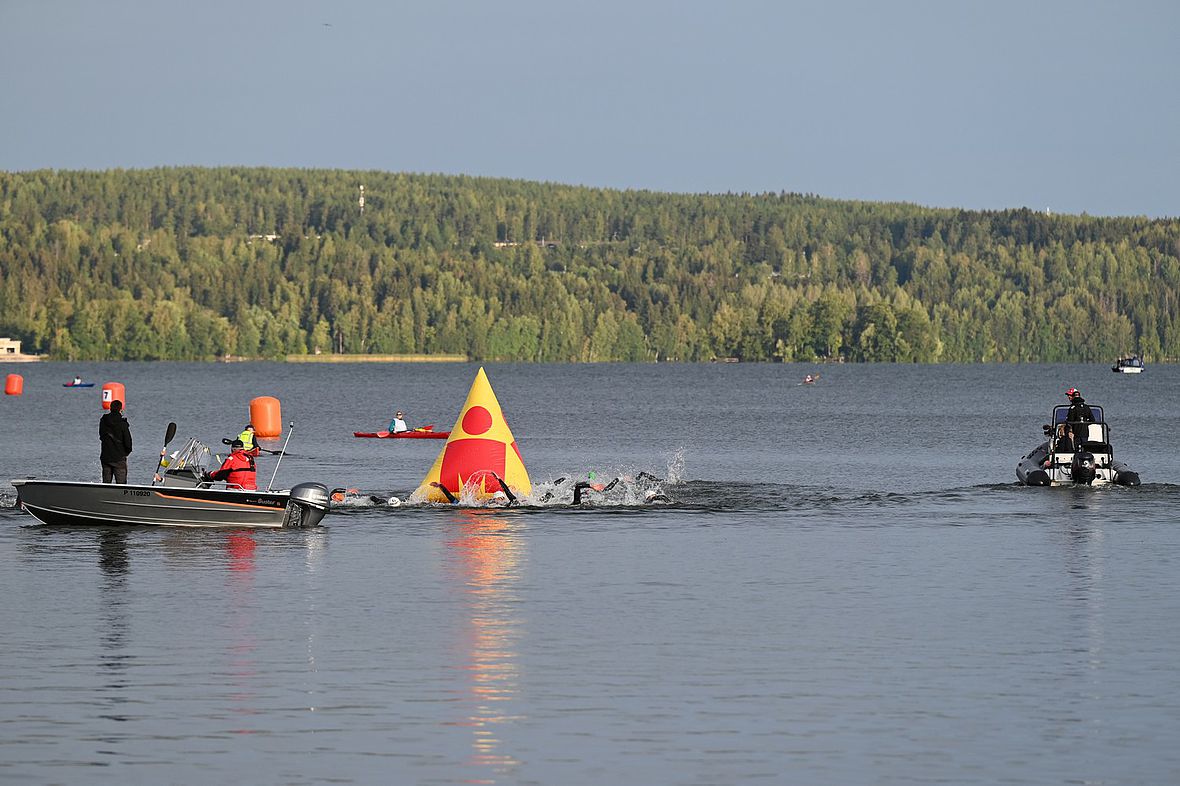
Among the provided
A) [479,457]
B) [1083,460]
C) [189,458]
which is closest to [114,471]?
[189,458]

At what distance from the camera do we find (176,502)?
38.1m

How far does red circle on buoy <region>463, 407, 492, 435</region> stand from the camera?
141 feet

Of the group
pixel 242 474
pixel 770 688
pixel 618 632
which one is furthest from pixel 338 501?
pixel 770 688

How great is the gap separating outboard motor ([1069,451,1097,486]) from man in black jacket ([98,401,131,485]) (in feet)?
82.2

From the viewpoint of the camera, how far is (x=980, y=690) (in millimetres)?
21484

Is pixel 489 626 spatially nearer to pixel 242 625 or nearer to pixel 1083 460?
pixel 242 625

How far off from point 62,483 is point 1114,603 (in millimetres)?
21095

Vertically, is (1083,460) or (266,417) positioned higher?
(266,417)

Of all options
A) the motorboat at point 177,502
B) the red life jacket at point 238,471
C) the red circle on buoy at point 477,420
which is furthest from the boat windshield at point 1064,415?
the red life jacket at point 238,471

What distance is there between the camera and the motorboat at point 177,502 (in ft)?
125

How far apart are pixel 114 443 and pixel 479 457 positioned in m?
8.58

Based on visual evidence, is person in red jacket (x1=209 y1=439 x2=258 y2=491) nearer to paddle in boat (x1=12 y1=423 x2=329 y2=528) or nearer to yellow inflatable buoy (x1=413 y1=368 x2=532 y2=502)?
paddle in boat (x1=12 y1=423 x2=329 y2=528)

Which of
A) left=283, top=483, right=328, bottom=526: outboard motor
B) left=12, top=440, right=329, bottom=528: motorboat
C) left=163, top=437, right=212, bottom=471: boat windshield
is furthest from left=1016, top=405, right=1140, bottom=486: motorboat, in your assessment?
left=163, top=437, right=212, bottom=471: boat windshield

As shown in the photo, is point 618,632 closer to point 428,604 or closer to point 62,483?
point 428,604
